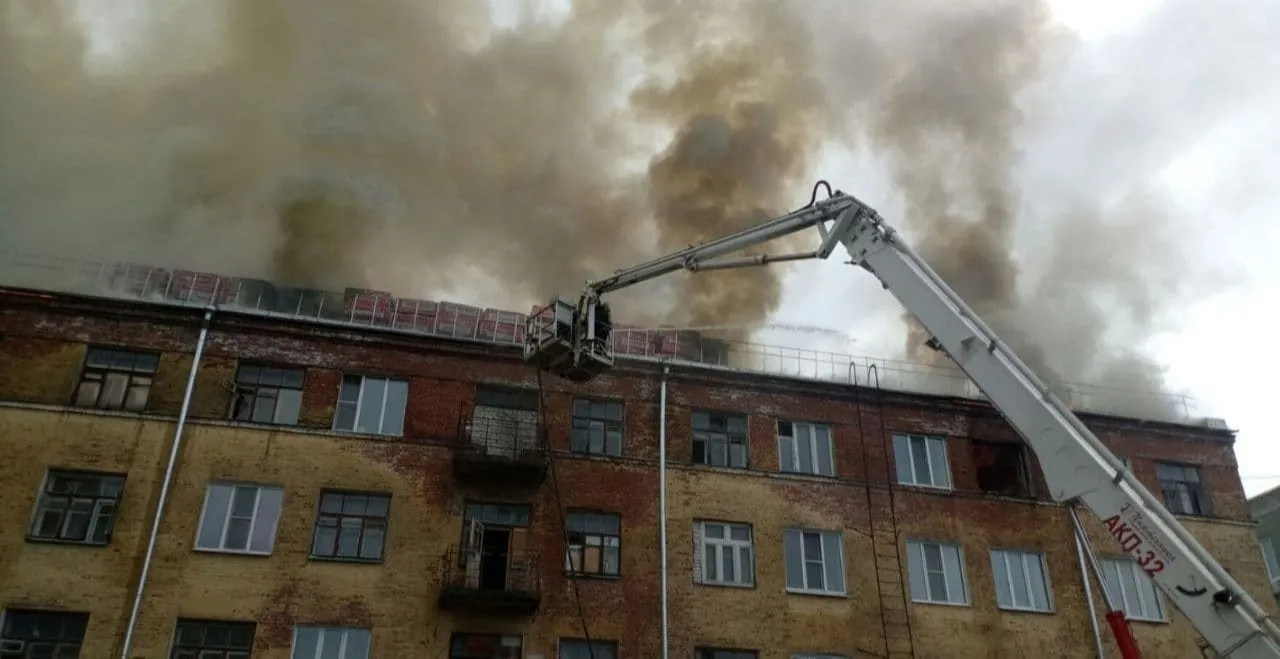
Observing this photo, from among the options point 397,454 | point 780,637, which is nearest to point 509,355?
point 397,454

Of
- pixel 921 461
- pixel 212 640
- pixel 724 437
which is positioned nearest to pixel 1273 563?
pixel 921 461

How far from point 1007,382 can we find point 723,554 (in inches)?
394

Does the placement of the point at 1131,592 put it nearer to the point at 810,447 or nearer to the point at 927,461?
the point at 927,461

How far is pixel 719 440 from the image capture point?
2236 centimetres

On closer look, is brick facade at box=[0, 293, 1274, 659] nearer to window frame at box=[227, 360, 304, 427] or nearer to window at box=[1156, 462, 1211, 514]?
window frame at box=[227, 360, 304, 427]

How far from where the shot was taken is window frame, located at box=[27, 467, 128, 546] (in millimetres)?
18086

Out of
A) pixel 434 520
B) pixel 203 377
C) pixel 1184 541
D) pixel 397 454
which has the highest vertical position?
pixel 203 377

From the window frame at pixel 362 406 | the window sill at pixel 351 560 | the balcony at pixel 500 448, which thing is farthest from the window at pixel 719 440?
the window sill at pixel 351 560

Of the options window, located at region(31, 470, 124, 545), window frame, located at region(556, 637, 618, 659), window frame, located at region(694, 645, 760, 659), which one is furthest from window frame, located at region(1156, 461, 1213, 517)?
window, located at region(31, 470, 124, 545)

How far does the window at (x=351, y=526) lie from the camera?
1922cm

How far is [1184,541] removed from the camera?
10805 millimetres

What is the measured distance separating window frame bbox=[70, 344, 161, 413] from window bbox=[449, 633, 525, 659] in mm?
8384

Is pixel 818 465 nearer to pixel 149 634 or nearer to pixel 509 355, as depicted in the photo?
pixel 509 355

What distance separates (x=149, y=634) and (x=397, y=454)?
5.78 m
